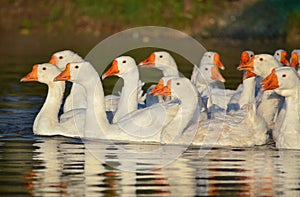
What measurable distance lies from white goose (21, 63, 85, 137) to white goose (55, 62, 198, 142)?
59 centimetres

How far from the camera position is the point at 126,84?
17.1 metres

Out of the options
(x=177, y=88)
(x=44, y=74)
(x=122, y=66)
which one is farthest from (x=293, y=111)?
(x=44, y=74)

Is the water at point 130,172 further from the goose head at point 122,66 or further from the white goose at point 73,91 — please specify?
the goose head at point 122,66

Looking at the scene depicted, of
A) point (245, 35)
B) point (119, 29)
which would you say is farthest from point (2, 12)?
point (245, 35)

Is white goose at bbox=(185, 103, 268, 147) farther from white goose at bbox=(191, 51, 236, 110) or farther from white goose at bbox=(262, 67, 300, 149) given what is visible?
white goose at bbox=(191, 51, 236, 110)

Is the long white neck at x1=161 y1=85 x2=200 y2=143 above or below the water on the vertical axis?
above

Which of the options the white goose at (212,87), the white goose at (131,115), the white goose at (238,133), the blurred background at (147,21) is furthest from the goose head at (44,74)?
the blurred background at (147,21)

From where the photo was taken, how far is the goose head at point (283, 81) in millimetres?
15344

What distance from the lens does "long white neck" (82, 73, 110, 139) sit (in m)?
15.8

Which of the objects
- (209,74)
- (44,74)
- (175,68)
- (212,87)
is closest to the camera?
(44,74)

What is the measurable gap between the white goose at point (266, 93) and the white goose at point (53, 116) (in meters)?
2.92

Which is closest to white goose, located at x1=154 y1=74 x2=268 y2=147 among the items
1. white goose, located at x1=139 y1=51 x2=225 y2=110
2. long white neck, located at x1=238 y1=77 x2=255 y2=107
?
long white neck, located at x1=238 y1=77 x2=255 y2=107

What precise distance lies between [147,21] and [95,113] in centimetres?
2309

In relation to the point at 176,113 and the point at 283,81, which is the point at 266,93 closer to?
the point at 283,81
